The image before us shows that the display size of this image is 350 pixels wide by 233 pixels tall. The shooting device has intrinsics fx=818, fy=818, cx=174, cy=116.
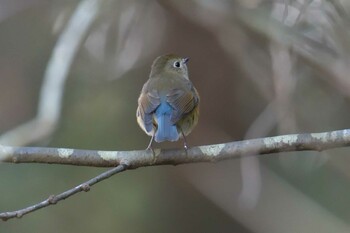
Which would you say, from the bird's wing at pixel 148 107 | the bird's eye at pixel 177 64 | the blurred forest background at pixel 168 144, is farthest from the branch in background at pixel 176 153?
the blurred forest background at pixel 168 144

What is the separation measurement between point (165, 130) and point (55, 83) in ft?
3.91

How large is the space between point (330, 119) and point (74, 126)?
7.41 feet

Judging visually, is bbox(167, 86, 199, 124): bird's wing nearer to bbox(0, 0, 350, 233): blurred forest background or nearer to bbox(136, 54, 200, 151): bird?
bbox(136, 54, 200, 151): bird

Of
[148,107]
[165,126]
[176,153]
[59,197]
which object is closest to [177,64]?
[148,107]

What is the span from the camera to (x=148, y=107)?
426 centimetres

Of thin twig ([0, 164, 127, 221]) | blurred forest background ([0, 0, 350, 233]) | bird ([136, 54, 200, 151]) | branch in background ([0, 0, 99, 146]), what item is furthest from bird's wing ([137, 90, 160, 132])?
blurred forest background ([0, 0, 350, 233])

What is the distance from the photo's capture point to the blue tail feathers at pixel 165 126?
13.0 ft

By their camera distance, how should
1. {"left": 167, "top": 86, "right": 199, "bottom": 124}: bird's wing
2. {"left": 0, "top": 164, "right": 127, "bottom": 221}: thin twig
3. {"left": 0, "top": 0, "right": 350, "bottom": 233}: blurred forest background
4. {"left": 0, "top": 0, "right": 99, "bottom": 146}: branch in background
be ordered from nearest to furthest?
{"left": 0, "top": 164, "right": 127, "bottom": 221}: thin twig → {"left": 167, "top": 86, "right": 199, "bottom": 124}: bird's wing → {"left": 0, "top": 0, "right": 99, "bottom": 146}: branch in background → {"left": 0, "top": 0, "right": 350, "bottom": 233}: blurred forest background

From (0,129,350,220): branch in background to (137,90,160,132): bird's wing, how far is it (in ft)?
1.46

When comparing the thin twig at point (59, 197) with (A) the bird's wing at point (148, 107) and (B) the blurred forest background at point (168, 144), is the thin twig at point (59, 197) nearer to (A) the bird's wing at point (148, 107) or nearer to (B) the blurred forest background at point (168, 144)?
(A) the bird's wing at point (148, 107)

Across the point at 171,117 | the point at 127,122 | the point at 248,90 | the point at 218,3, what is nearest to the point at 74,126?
the point at 127,122

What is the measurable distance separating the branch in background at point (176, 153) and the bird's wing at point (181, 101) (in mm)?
486

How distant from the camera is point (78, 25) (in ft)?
17.9

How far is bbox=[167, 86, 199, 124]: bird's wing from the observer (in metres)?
4.19
